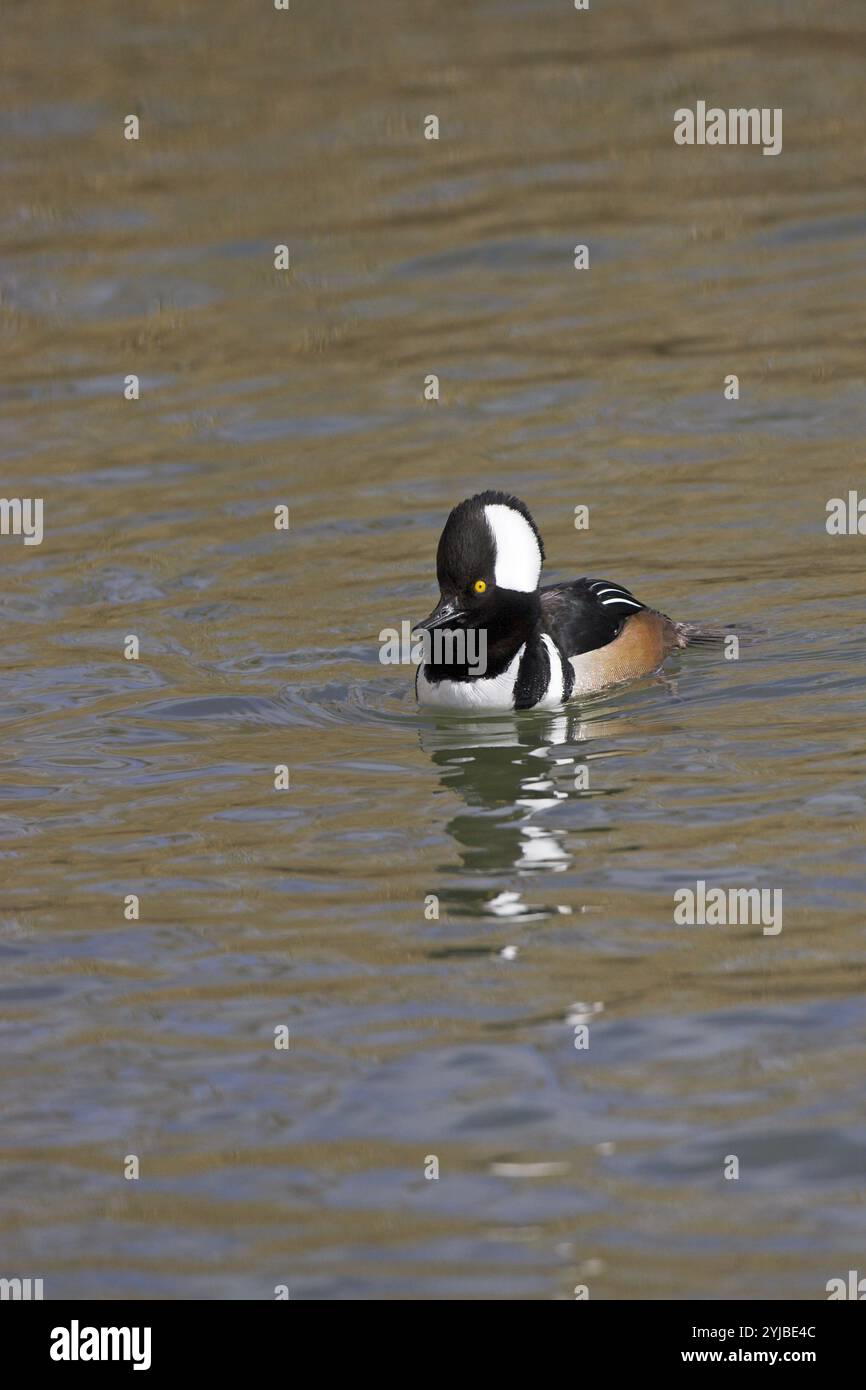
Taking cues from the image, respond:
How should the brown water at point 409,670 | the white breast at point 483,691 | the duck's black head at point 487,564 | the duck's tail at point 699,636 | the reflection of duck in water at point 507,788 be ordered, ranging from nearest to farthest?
the brown water at point 409,670 → the reflection of duck in water at point 507,788 → the duck's black head at point 487,564 → the white breast at point 483,691 → the duck's tail at point 699,636

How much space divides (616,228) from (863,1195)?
14898mm

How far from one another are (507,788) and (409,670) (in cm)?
234

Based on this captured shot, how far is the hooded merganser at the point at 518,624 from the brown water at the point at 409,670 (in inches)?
8.8

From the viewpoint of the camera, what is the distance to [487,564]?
422 inches

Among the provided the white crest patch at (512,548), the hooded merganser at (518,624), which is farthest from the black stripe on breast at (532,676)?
the white crest patch at (512,548)

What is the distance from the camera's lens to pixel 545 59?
23.1 m

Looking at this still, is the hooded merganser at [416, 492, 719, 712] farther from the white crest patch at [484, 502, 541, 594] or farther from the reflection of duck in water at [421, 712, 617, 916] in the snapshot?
the reflection of duck in water at [421, 712, 617, 916]

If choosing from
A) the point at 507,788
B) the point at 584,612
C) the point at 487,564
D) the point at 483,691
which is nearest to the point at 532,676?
the point at 483,691

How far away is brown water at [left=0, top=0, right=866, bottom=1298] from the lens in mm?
6715

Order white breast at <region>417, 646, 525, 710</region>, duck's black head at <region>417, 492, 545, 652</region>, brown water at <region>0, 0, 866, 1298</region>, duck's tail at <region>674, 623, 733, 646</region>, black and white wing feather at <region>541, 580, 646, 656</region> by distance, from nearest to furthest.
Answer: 1. brown water at <region>0, 0, 866, 1298</region>
2. duck's black head at <region>417, 492, 545, 652</region>
3. white breast at <region>417, 646, 525, 710</region>
4. black and white wing feather at <region>541, 580, 646, 656</region>
5. duck's tail at <region>674, 623, 733, 646</region>

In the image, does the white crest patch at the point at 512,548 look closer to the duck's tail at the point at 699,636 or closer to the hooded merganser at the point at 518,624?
the hooded merganser at the point at 518,624

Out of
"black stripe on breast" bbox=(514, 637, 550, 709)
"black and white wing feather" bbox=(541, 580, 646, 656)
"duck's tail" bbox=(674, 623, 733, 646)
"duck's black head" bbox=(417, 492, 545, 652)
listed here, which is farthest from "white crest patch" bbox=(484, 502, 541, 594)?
"duck's tail" bbox=(674, 623, 733, 646)

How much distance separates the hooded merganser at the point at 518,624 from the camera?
1066cm

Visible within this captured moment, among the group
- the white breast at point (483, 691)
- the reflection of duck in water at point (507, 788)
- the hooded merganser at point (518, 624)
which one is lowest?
the reflection of duck in water at point (507, 788)
